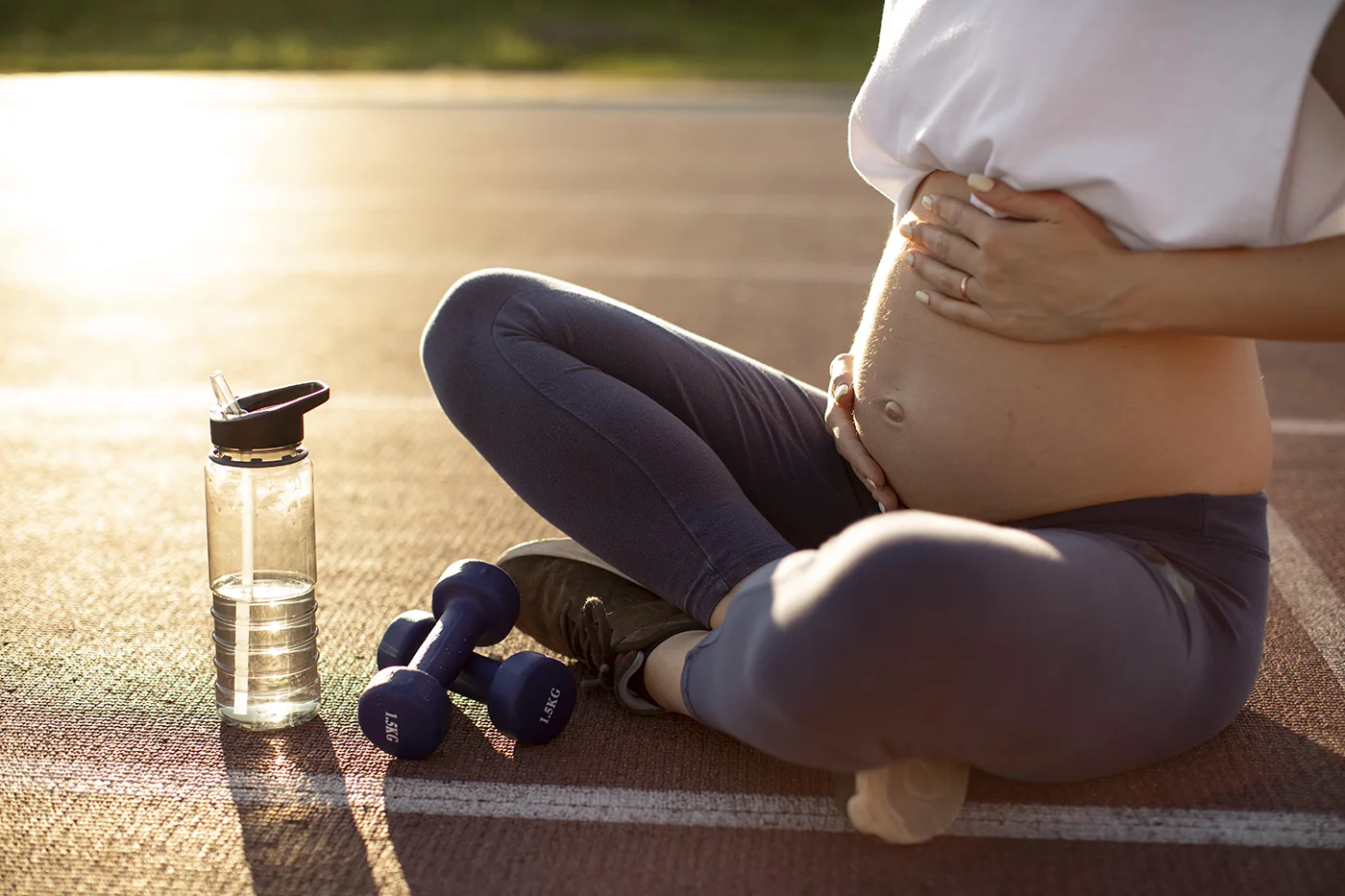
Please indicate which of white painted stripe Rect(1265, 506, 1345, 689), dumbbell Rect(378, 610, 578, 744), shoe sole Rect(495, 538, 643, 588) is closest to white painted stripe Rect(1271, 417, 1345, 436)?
white painted stripe Rect(1265, 506, 1345, 689)

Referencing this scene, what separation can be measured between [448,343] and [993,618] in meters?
1.06

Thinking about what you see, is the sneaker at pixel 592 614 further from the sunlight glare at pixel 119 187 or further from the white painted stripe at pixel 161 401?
the sunlight glare at pixel 119 187

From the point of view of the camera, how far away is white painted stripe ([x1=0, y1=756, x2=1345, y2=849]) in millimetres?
1827

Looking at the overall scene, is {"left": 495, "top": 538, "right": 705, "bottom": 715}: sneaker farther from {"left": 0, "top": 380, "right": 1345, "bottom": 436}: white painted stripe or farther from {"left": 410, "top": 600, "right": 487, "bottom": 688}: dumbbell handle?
{"left": 0, "top": 380, "right": 1345, "bottom": 436}: white painted stripe

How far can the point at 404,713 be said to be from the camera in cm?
195

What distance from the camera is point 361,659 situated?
2.35 metres

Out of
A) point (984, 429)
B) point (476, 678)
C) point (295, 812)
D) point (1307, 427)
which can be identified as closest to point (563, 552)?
point (476, 678)

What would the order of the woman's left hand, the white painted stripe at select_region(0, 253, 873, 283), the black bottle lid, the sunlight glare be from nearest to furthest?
the woman's left hand
the black bottle lid
the white painted stripe at select_region(0, 253, 873, 283)
the sunlight glare

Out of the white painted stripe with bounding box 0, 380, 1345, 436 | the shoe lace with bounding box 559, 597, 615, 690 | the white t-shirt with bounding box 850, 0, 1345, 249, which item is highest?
the white t-shirt with bounding box 850, 0, 1345, 249

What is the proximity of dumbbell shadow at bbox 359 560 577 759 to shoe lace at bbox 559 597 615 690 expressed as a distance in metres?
0.08

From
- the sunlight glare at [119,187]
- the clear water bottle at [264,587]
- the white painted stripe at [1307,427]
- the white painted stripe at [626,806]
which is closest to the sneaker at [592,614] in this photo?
the white painted stripe at [626,806]

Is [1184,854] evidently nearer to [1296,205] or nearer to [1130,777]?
[1130,777]

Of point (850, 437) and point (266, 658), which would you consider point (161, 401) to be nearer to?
point (266, 658)

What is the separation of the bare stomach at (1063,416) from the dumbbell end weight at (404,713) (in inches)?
29.2
